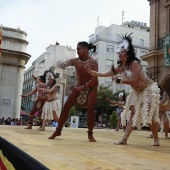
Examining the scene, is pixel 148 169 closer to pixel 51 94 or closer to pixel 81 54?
pixel 81 54

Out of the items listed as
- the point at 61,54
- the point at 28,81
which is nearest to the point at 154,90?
the point at 61,54

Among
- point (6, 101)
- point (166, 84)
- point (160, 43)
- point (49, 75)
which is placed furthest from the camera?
point (6, 101)

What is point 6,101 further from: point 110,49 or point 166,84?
point 110,49

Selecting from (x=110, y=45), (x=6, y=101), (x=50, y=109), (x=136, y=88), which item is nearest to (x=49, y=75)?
(x=50, y=109)

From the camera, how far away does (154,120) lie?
193 inches

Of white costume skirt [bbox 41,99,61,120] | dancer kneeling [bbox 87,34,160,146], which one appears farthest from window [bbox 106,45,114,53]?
dancer kneeling [bbox 87,34,160,146]

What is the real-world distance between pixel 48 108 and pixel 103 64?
4275 cm

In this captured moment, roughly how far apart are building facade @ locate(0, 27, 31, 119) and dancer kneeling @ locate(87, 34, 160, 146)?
62.4ft

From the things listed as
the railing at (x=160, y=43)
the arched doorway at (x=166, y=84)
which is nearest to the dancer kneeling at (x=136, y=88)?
the arched doorway at (x=166, y=84)

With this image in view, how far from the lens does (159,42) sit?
66.2 feet

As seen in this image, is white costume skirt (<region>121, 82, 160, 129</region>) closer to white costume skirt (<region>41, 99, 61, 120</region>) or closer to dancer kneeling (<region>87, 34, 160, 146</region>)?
dancer kneeling (<region>87, 34, 160, 146</region>)

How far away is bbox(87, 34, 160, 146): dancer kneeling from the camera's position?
473cm

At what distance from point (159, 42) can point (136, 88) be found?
1606 cm

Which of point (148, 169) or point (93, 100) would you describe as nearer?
point (148, 169)
